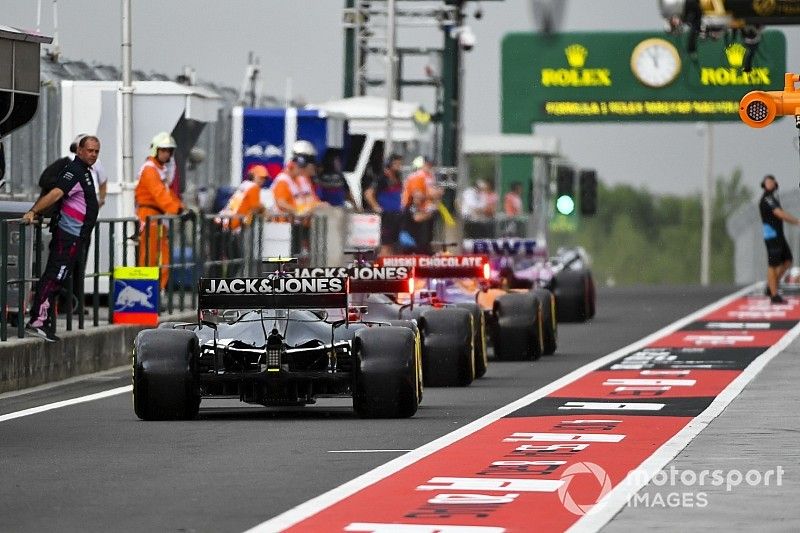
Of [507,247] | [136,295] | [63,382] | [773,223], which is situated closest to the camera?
[63,382]

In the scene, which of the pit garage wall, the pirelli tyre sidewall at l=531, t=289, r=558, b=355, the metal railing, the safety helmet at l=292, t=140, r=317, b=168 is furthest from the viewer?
the pit garage wall

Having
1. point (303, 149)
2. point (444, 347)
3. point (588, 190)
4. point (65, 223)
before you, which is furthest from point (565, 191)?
point (444, 347)

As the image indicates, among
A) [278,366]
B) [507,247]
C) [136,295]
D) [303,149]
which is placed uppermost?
[303,149]

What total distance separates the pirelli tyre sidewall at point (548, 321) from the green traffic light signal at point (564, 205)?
18.6 m

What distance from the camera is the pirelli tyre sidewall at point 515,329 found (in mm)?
23672

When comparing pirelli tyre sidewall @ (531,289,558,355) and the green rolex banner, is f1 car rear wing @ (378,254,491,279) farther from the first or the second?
the green rolex banner

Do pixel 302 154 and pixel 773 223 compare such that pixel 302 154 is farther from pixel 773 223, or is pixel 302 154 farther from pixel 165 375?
pixel 165 375

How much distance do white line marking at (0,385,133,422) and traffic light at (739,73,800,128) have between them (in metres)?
5.31

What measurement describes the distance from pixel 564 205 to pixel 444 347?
23.7 meters

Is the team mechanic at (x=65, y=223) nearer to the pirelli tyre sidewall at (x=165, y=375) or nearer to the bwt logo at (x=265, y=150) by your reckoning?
the pirelli tyre sidewall at (x=165, y=375)

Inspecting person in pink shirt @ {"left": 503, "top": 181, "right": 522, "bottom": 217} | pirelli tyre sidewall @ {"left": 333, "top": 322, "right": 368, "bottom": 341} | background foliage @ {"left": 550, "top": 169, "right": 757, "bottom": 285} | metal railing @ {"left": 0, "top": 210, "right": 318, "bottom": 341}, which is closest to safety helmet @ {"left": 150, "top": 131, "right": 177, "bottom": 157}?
metal railing @ {"left": 0, "top": 210, "right": 318, "bottom": 341}

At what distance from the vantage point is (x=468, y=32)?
1916 inches

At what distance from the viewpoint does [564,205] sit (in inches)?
1718

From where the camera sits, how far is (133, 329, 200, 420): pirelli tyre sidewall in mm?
16453
